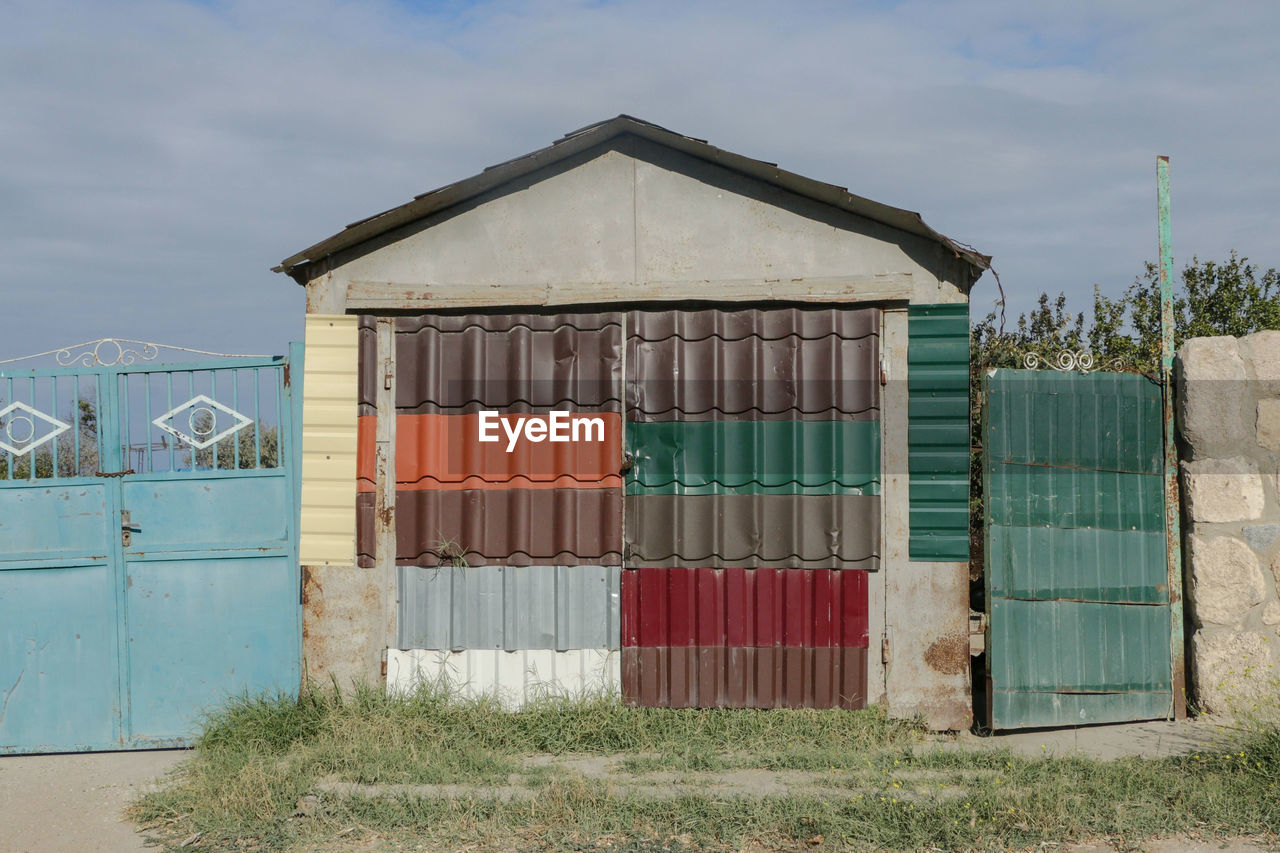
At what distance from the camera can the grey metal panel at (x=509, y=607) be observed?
6887 millimetres

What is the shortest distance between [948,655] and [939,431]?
4.78ft

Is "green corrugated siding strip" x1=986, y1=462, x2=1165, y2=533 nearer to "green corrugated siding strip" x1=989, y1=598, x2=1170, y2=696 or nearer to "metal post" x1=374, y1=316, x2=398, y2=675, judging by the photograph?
"green corrugated siding strip" x1=989, y1=598, x2=1170, y2=696

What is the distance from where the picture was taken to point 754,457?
22.5ft

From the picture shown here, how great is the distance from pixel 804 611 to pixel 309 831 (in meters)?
3.29

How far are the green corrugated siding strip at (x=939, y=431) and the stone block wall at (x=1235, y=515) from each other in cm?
158

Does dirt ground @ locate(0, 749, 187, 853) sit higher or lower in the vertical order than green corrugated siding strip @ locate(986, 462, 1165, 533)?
lower

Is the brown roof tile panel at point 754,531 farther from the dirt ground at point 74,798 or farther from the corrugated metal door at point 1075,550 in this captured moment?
the dirt ground at point 74,798

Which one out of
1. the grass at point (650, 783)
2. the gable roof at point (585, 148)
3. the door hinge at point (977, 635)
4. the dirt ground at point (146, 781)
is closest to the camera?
the grass at point (650, 783)

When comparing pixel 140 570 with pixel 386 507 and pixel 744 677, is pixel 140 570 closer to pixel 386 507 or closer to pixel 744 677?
pixel 386 507

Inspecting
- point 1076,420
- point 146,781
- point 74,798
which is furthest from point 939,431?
point 74,798

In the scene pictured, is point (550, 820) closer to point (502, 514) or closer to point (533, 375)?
point (502, 514)

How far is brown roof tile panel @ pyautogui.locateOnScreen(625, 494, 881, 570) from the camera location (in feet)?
22.3

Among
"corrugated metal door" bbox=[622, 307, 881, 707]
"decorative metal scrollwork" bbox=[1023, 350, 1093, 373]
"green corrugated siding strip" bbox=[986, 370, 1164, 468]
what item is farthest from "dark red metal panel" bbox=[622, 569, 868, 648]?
"decorative metal scrollwork" bbox=[1023, 350, 1093, 373]

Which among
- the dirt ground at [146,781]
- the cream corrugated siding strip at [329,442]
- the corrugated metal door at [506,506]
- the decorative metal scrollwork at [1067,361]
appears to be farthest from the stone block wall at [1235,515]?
the cream corrugated siding strip at [329,442]
